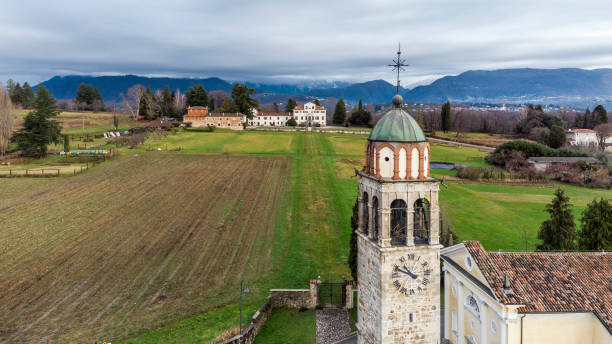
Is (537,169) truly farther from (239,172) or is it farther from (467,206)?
(239,172)

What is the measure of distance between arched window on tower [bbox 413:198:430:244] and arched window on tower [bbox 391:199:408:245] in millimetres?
449

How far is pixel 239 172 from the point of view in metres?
59.5

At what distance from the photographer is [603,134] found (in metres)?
95.7

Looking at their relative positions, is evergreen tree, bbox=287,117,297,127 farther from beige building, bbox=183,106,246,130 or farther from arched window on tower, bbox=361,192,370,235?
arched window on tower, bbox=361,192,370,235

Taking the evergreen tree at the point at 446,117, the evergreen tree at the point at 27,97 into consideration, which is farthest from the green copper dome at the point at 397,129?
the evergreen tree at the point at 27,97

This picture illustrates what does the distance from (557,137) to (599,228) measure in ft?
215

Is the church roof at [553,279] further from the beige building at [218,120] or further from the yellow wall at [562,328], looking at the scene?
the beige building at [218,120]

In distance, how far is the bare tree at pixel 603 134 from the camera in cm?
9456

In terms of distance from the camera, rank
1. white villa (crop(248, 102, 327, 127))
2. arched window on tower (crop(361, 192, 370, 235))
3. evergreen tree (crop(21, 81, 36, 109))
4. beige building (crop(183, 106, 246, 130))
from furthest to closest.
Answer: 1. white villa (crop(248, 102, 327, 127))
2. evergreen tree (crop(21, 81, 36, 109))
3. beige building (crop(183, 106, 246, 130))
4. arched window on tower (crop(361, 192, 370, 235))

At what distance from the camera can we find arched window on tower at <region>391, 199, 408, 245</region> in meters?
15.5

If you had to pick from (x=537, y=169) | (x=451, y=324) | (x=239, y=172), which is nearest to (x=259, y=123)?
(x=239, y=172)

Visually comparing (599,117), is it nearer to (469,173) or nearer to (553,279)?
(469,173)

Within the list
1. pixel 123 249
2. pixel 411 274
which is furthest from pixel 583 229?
pixel 123 249

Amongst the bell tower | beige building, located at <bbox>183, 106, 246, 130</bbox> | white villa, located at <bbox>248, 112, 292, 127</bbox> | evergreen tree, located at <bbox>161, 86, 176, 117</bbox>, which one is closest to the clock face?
the bell tower
